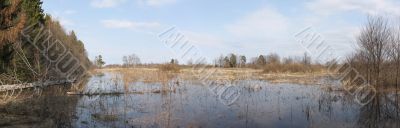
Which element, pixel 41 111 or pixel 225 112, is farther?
pixel 225 112

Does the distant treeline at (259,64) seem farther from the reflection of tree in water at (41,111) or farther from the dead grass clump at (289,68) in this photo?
the reflection of tree in water at (41,111)

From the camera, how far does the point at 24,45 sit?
83.9ft

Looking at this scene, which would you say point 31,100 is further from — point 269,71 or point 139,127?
point 269,71

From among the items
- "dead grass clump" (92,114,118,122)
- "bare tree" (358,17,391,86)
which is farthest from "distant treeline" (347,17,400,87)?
"dead grass clump" (92,114,118,122)

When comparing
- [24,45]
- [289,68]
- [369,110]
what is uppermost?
[24,45]

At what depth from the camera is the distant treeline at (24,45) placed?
20.6m

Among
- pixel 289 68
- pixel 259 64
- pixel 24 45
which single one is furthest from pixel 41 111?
pixel 259 64

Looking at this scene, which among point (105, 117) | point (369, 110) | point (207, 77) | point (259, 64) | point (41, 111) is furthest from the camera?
point (259, 64)

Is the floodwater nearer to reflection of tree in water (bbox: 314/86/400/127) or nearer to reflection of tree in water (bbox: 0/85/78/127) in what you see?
reflection of tree in water (bbox: 314/86/400/127)

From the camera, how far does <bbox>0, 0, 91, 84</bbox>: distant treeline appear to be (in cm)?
2062

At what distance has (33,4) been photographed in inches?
1094

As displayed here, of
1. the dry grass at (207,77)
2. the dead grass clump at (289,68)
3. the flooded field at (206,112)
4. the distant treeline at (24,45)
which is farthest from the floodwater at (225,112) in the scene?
the dead grass clump at (289,68)

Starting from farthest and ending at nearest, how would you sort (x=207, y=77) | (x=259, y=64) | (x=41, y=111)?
(x=259, y=64)
(x=207, y=77)
(x=41, y=111)

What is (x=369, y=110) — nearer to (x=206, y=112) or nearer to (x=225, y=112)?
(x=225, y=112)
